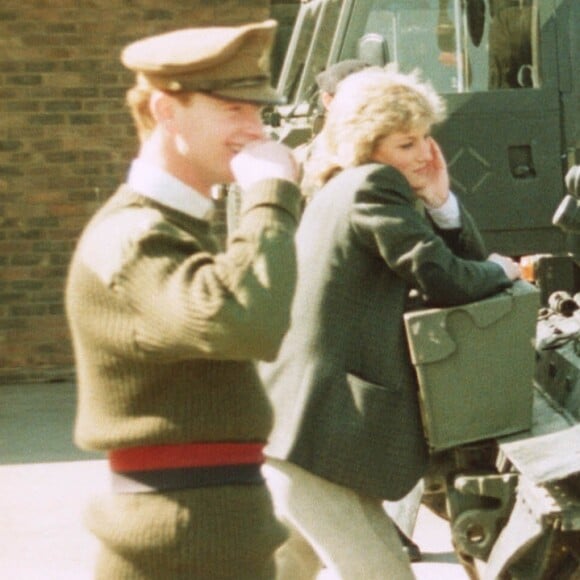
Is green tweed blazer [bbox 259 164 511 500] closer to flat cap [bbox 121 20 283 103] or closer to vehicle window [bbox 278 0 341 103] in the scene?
flat cap [bbox 121 20 283 103]

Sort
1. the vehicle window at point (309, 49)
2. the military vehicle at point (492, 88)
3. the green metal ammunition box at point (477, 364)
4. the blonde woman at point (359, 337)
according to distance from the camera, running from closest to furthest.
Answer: the blonde woman at point (359, 337), the green metal ammunition box at point (477, 364), the military vehicle at point (492, 88), the vehicle window at point (309, 49)

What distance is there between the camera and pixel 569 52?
791cm

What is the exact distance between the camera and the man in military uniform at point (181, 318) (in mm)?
2672

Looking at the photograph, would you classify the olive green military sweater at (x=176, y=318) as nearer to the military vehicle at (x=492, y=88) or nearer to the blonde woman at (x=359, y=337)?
the blonde woman at (x=359, y=337)

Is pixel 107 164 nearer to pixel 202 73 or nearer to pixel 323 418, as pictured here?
pixel 323 418

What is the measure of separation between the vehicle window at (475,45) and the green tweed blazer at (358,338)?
11.7 ft

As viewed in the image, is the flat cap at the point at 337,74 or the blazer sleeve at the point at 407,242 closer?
the blazer sleeve at the point at 407,242

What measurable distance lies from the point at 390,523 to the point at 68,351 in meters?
7.39

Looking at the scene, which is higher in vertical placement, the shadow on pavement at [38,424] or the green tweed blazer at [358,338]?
the green tweed blazer at [358,338]

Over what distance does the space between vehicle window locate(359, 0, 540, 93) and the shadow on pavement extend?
8.11ft

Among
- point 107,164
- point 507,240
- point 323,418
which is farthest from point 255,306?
point 107,164

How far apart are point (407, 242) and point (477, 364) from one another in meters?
0.46

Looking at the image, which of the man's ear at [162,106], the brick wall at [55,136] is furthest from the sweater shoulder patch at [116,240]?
the brick wall at [55,136]

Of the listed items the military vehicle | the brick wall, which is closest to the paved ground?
the brick wall
